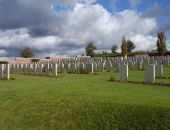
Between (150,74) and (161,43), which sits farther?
(161,43)

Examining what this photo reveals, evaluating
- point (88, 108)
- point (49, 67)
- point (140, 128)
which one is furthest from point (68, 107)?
point (49, 67)

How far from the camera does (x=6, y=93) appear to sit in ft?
54.9

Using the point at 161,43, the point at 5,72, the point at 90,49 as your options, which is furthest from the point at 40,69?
the point at 90,49

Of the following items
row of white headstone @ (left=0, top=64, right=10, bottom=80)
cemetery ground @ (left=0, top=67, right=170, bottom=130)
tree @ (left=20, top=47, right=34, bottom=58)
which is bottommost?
cemetery ground @ (left=0, top=67, right=170, bottom=130)

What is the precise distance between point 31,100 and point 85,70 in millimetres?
16044

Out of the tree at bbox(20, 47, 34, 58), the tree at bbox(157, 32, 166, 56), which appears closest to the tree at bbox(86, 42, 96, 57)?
the tree at bbox(20, 47, 34, 58)

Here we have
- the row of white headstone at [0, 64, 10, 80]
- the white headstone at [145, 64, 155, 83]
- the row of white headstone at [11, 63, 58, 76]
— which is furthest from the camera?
the row of white headstone at [11, 63, 58, 76]

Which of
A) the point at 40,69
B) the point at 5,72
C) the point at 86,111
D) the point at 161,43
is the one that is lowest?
the point at 86,111

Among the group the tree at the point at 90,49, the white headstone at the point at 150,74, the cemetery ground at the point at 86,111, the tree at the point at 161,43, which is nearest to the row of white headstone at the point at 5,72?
the white headstone at the point at 150,74

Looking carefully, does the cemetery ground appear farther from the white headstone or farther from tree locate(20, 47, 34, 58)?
tree locate(20, 47, 34, 58)

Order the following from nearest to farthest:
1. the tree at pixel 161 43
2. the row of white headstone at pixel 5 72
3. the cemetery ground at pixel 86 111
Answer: the cemetery ground at pixel 86 111, the row of white headstone at pixel 5 72, the tree at pixel 161 43

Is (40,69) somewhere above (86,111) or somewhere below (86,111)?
above

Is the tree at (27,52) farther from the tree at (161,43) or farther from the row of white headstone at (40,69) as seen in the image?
the row of white headstone at (40,69)

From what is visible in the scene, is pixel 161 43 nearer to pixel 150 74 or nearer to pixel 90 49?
pixel 90 49
